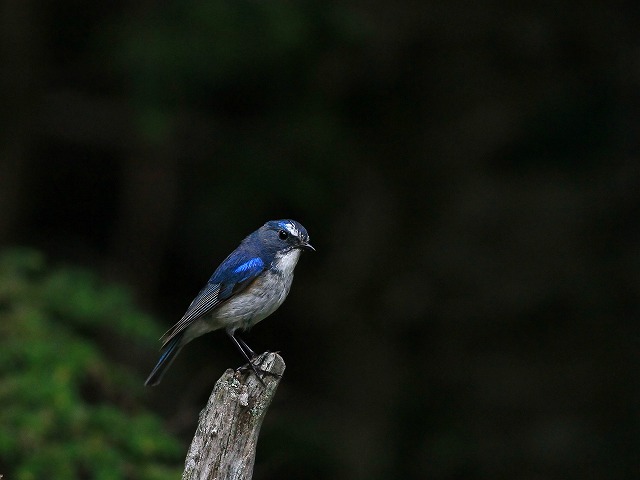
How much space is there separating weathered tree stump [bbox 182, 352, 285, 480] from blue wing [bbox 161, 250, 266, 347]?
4.60 ft

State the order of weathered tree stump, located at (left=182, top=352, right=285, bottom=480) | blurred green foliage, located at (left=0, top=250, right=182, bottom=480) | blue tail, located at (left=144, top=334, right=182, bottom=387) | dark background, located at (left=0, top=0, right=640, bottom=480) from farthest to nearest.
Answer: dark background, located at (left=0, top=0, right=640, bottom=480), blue tail, located at (left=144, top=334, right=182, bottom=387), blurred green foliage, located at (left=0, top=250, right=182, bottom=480), weathered tree stump, located at (left=182, top=352, right=285, bottom=480)

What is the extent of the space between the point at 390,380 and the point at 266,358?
215 inches

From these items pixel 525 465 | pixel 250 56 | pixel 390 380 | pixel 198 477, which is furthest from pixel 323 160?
pixel 198 477

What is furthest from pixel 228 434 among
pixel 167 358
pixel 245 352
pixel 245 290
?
pixel 167 358

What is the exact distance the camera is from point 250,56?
7922mm

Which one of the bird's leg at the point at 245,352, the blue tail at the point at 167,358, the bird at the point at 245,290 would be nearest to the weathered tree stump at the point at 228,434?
the bird's leg at the point at 245,352

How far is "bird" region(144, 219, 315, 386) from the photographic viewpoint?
5473mm

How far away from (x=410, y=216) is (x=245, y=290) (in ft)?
15.4

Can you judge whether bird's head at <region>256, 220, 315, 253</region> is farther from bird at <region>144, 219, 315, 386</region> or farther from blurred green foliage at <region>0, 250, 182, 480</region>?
blurred green foliage at <region>0, 250, 182, 480</region>

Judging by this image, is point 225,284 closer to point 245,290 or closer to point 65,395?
point 245,290

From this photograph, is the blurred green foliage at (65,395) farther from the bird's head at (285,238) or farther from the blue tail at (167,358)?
the bird's head at (285,238)

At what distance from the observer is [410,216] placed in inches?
393

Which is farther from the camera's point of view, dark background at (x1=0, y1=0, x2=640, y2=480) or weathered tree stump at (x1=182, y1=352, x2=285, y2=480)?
dark background at (x1=0, y1=0, x2=640, y2=480)

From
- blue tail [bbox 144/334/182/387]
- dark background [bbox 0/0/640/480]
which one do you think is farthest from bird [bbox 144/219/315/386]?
dark background [bbox 0/0/640/480]
